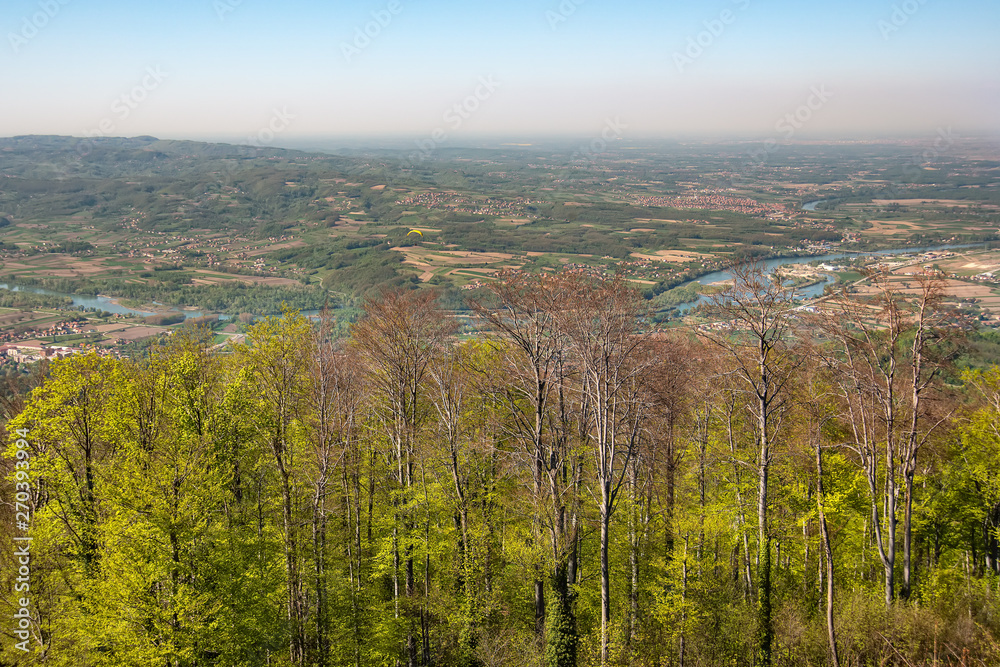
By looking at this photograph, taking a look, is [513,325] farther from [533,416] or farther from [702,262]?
[702,262]

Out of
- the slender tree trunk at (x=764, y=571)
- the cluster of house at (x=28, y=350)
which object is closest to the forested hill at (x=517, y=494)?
the slender tree trunk at (x=764, y=571)

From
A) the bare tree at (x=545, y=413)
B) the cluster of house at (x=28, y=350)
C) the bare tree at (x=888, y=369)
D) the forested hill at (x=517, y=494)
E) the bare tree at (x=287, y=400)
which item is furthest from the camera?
the cluster of house at (x=28, y=350)

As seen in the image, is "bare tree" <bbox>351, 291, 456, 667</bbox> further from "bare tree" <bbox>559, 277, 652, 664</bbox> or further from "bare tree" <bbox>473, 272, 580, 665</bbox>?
"bare tree" <bbox>559, 277, 652, 664</bbox>

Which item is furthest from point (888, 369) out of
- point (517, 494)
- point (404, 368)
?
point (404, 368)

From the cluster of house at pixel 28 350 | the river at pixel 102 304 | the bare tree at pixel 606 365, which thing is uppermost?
the bare tree at pixel 606 365

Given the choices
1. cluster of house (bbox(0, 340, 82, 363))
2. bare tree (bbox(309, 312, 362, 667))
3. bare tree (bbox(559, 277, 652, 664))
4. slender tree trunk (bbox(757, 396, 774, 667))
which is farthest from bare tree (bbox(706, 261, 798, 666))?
cluster of house (bbox(0, 340, 82, 363))

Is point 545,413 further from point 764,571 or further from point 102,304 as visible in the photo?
point 102,304

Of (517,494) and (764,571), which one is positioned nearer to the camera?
(764,571)

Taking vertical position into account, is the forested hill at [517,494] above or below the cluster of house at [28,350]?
above

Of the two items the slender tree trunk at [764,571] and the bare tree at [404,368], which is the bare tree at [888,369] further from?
the bare tree at [404,368]
